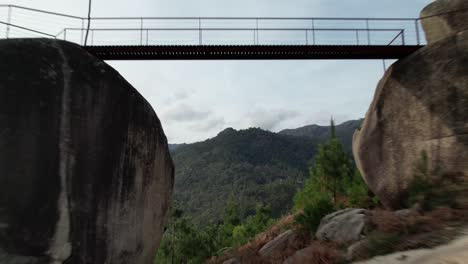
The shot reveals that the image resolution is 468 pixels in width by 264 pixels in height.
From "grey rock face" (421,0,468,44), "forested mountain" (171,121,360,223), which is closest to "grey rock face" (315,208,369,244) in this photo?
"grey rock face" (421,0,468,44)

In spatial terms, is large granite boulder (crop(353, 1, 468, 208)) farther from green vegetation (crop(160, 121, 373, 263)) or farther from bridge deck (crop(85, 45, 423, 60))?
green vegetation (crop(160, 121, 373, 263))

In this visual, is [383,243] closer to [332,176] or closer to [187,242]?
[332,176]

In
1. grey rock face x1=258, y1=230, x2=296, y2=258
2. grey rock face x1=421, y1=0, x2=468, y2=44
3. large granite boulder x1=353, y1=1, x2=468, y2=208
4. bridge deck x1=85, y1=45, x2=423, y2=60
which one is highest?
grey rock face x1=421, y1=0, x2=468, y2=44

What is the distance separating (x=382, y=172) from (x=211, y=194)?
384 ft

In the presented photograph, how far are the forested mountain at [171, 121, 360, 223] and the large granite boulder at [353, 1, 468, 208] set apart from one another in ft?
258

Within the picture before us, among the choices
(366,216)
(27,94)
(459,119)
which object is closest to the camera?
(27,94)

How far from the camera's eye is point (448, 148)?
10.1 m

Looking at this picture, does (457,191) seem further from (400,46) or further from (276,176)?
(276,176)

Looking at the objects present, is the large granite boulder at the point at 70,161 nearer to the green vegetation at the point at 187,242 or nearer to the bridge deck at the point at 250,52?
the bridge deck at the point at 250,52

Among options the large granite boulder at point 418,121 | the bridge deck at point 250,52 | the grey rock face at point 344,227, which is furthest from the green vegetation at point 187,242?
the bridge deck at point 250,52

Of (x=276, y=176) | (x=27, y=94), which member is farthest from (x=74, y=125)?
(x=276, y=176)

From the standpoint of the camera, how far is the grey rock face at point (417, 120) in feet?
33.3

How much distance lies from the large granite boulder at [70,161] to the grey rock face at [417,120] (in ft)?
26.4

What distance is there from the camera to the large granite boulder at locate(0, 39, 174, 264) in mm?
7945
